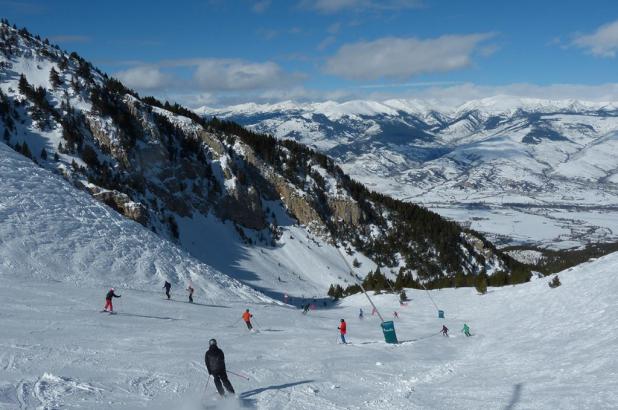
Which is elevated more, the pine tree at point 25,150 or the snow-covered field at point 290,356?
the pine tree at point 25,150

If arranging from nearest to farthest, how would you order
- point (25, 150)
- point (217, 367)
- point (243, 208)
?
point (217, 367), point (25, 150), point (243, 208)

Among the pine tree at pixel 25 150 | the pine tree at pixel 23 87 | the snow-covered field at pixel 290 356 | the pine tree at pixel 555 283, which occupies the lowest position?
the snow-covered field at pixel 290 356

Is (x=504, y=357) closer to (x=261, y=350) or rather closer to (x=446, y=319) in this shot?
(x=261, y=350)

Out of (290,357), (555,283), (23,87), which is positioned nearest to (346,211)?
(23,87)

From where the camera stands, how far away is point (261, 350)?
2144 cm

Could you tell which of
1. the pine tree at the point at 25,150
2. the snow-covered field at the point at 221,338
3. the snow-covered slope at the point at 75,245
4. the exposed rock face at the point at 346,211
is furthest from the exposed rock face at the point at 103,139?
the exposed rock face at the point at 346,211

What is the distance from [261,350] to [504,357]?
1091cm

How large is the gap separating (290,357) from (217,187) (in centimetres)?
7414

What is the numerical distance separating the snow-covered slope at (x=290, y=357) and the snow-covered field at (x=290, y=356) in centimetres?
7

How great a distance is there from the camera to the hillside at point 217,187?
71.6 metres

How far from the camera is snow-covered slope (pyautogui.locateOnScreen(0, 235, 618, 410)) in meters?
13.7

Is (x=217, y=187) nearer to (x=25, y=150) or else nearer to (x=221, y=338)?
(x=25, y=150)

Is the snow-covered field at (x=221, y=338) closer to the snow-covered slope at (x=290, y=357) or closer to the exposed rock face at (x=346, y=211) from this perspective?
the snow-covered slope at (x=290, y=357)

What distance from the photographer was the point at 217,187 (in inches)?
3627
